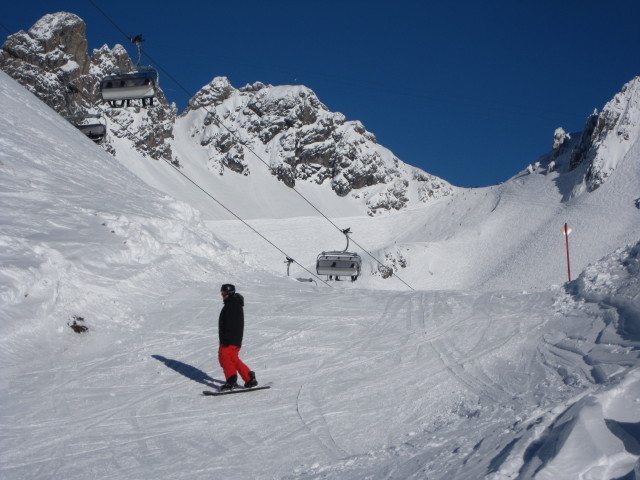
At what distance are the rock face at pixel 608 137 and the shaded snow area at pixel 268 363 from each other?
43.5 metres

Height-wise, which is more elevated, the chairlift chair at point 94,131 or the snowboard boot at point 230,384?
the chairlift chair at point 94,131

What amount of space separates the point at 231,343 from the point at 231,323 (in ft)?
0.87

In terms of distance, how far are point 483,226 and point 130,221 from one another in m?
45.8

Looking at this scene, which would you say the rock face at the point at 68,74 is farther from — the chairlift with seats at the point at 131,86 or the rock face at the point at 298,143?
the chairlift with seats at the point at 131,86

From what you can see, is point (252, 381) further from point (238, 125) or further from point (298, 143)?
point (238, 125)

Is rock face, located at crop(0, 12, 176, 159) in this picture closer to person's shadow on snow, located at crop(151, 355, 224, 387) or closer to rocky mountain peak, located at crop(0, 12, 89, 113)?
rocky mountain peak, located at crop(0, 12, 89, 113)

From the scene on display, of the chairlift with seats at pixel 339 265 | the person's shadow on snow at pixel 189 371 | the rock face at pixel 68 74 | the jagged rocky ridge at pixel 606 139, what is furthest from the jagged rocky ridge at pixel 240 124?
the person's shadow on snow at pixel 189 371

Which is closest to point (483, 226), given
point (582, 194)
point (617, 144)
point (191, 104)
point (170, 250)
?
point (582, 194)

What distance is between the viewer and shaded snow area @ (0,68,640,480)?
5.92 m

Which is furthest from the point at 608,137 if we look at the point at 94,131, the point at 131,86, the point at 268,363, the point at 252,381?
the point at 252,381

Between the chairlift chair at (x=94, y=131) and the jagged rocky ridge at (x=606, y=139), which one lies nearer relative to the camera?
the chairlift chair at (x=94, y=131)

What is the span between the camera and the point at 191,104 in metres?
118

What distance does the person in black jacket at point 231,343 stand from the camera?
886 cm

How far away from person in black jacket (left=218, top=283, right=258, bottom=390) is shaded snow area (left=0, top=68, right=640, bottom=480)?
0.28 m
